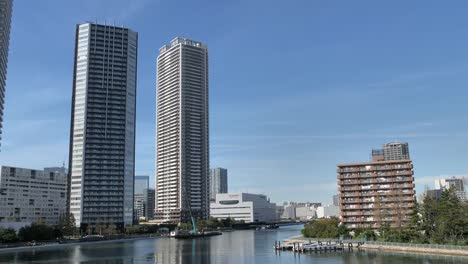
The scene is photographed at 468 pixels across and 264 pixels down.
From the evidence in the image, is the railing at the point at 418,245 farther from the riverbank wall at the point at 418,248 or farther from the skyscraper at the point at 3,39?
the skyscraper at the point at 3,39

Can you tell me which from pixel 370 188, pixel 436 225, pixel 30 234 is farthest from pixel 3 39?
pixel 436 225

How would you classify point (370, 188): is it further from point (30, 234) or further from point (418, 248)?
point (30, 234)

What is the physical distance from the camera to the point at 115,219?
196375mm

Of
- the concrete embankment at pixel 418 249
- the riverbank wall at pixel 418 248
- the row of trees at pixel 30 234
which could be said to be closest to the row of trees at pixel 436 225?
the riverbank wall at pixel 418 248

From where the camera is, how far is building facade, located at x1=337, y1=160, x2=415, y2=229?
125500 mm

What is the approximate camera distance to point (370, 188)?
129 meters

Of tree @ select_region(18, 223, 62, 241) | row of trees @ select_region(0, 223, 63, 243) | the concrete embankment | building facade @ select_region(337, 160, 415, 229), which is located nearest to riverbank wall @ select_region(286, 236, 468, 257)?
the concrete embankment

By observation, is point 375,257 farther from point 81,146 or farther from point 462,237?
point 81,146

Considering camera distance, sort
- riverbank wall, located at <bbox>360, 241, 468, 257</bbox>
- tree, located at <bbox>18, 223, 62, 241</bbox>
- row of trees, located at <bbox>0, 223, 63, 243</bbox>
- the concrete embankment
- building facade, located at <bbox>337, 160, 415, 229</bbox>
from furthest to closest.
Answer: tree, located at <bbox>18, 223, 62, 241</bbox>, building facade, located at <bbox>337, 160, 415, 229</bbox>, row of trees, located at <bbox>0, 223, 63, 243</bbox>, riverbank wall, located at <bbox>360, 241, 468, 257</bbox>, the concrete embankment

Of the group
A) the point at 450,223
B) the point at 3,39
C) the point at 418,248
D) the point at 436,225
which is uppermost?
the point at 3,39

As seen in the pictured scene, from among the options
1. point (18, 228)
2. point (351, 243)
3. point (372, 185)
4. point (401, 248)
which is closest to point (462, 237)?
point (401, 248)

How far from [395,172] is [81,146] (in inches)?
5405

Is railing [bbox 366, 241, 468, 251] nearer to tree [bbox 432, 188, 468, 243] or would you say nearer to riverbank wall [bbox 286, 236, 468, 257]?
riverbank wall [bbox 286, 236, 468, 257]

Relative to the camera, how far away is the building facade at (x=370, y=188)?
125500 mm
